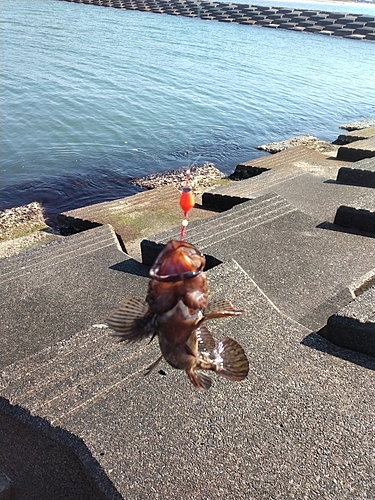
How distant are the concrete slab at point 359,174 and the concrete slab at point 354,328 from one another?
5284 millimetres

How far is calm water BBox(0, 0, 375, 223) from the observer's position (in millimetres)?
16172

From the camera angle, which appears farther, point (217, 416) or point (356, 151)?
point (356, 151)

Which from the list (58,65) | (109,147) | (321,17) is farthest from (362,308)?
(321,17)

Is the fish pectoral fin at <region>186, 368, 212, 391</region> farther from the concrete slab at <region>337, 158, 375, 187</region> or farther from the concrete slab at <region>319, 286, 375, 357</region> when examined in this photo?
the concrete slab at <region>337, 158, 375, 187</region>

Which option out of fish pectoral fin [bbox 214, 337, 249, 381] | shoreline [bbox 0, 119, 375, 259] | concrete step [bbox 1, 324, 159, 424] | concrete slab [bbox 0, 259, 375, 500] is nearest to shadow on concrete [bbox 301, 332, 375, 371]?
concrete slab [bbox 0, 259, 375, 500]

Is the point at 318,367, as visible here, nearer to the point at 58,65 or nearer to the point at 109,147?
the point at 109,147

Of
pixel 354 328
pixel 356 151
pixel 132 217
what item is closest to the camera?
pixel 354 328

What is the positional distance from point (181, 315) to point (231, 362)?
0.49m

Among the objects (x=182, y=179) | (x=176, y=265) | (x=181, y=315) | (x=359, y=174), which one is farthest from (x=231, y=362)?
(x=182, y=179)

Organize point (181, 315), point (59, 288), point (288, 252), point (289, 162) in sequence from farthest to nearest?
point (289, 162) < point (288, 252) < point (59, 288) < point (181, 315)

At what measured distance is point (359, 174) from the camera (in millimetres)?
9508

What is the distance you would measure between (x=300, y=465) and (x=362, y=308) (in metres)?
1.90

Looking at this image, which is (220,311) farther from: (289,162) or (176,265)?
(289,162)

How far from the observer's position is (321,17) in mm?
62844
